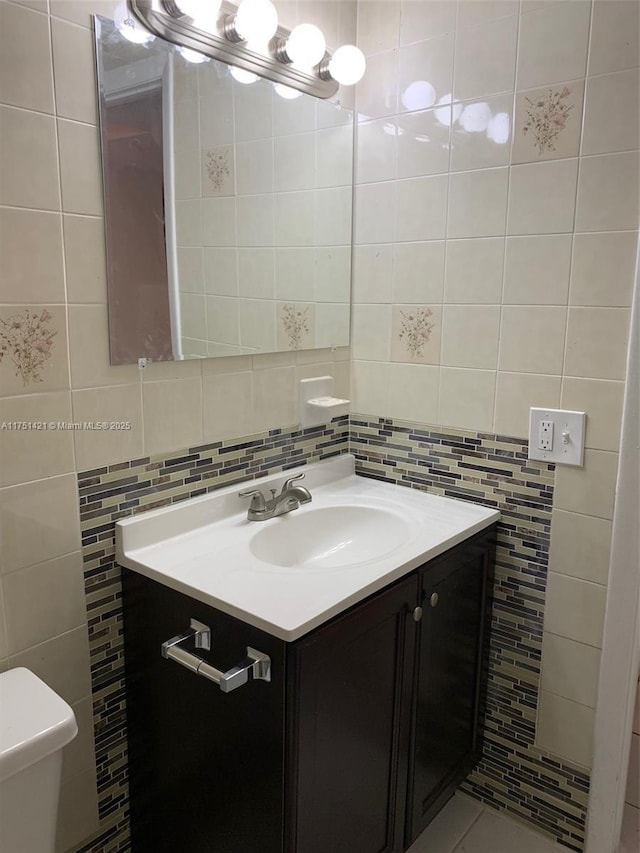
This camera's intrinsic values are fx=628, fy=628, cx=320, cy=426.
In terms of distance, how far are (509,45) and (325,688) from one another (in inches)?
56.9

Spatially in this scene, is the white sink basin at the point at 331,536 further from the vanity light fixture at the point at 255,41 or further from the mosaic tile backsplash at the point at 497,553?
the vanity light fixture at the point at 255,41

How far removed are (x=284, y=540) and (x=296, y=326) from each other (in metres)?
0.56

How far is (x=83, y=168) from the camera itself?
1.17m

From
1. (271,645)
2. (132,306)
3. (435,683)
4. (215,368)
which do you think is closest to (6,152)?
(132,306)

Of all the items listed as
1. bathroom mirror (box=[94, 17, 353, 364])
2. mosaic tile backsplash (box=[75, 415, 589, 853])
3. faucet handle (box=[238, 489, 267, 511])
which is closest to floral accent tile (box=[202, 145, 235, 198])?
bathroom mirror (box=[94, 17, 353, 364])

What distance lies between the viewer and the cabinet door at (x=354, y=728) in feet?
3.62

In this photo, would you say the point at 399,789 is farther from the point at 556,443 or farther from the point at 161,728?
the point at 556,443

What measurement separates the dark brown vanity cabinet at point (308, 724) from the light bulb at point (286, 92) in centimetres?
118

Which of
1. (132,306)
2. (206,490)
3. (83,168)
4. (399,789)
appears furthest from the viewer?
(206,490)

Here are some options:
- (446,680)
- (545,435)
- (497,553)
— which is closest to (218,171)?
(545,435)

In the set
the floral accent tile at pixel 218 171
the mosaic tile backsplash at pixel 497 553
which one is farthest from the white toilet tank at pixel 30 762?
the floral accent tile at pixel 218 171

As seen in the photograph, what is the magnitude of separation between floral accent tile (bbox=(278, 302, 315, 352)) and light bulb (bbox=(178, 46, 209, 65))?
0.57 meters

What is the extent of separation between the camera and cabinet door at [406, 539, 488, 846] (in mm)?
1417

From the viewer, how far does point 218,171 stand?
1432 millimetres
